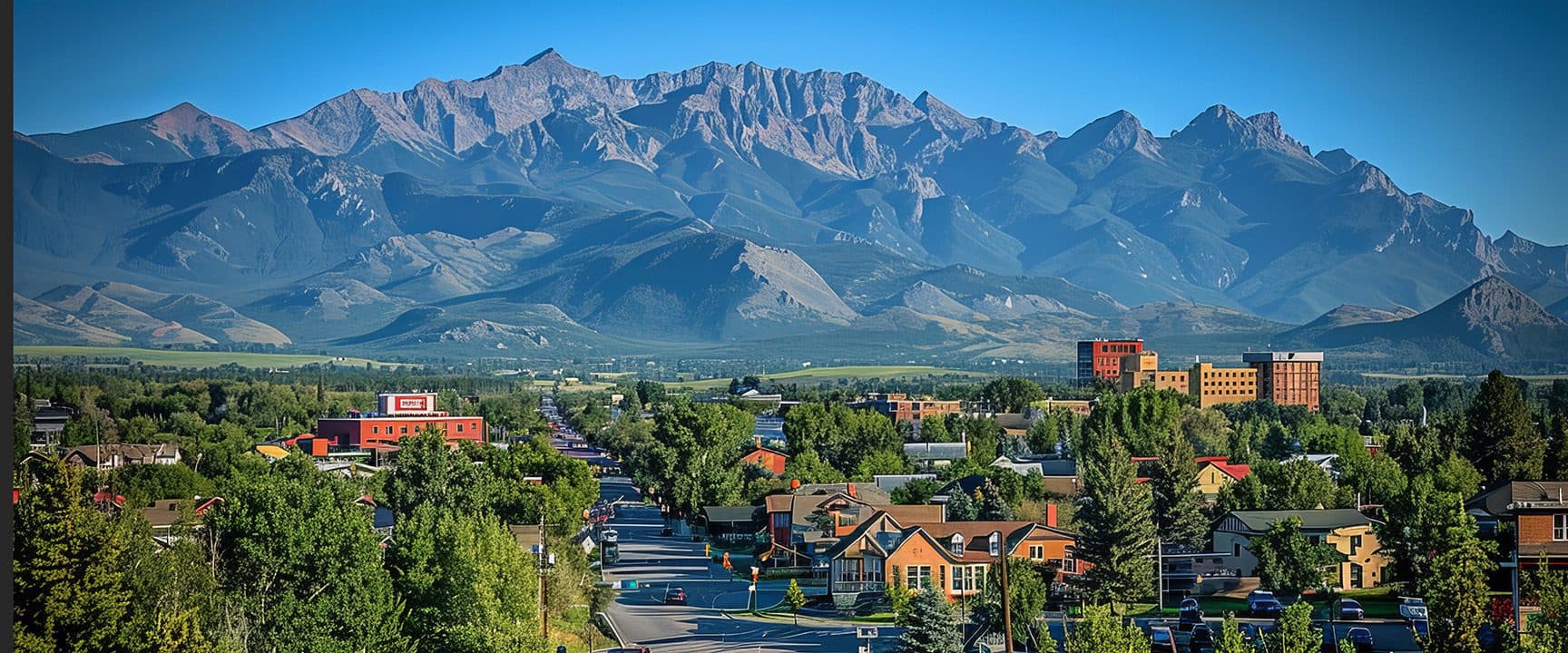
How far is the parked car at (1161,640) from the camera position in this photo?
2889 cm

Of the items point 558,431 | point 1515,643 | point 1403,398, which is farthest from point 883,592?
point 1403,398

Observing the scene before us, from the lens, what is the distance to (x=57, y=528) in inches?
945

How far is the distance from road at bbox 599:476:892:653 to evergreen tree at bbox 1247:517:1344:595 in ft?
28.7

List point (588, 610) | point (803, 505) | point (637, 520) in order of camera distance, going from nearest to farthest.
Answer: point (588, 610)
point (803, 505)
point (637, 520)

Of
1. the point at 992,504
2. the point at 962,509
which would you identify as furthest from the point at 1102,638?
the point at 992,504

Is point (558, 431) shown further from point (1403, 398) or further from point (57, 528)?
point (57, 528)

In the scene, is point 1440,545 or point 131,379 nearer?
point 1440,545

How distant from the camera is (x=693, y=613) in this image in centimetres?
3675

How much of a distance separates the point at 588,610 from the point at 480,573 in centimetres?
689

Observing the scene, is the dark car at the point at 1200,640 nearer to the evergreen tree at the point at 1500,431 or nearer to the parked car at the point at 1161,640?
the parked car at the point at 1161,640

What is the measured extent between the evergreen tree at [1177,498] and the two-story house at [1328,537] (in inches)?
21.9

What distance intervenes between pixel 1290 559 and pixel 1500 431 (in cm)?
1974

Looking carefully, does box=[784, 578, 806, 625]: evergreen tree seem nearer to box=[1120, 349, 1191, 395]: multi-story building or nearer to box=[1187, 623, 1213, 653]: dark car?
box=[1187, 623, 1213, 653]: dark car

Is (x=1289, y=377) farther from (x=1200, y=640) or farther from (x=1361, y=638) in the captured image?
(x=1200, y=640)
